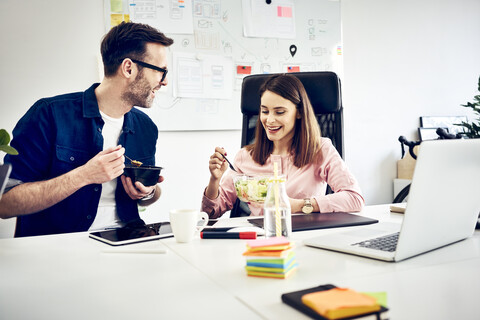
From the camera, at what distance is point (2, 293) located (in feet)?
2.33

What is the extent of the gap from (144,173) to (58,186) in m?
→ 0.31

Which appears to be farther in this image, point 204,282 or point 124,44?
point 124,44

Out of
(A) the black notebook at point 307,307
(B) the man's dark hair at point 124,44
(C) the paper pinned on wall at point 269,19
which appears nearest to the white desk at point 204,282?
(A) the black notebook at point 307,307

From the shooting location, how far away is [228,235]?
1068 millimetres

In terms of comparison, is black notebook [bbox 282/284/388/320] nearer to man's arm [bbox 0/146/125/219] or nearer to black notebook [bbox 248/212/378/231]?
black notebook [bbox 248/212/378/231]

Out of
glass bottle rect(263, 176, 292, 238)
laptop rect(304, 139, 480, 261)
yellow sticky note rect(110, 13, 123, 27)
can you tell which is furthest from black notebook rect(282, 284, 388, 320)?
yellow sticky note rect(110, 13, 123, 27)

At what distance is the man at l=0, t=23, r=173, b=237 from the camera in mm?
1445

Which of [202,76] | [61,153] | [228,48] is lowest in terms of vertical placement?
[61,153]

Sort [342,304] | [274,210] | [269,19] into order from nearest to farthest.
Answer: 1. [342,304]
2. [274,210]
3. [269,19]

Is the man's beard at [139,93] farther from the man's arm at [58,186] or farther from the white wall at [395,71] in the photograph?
the white wall at [395,71]

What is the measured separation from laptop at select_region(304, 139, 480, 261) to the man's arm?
2.55ft

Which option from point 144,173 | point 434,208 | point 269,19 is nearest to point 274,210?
point 434,208

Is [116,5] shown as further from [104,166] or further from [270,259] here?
[270,259]

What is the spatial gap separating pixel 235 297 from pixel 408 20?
3.53m
